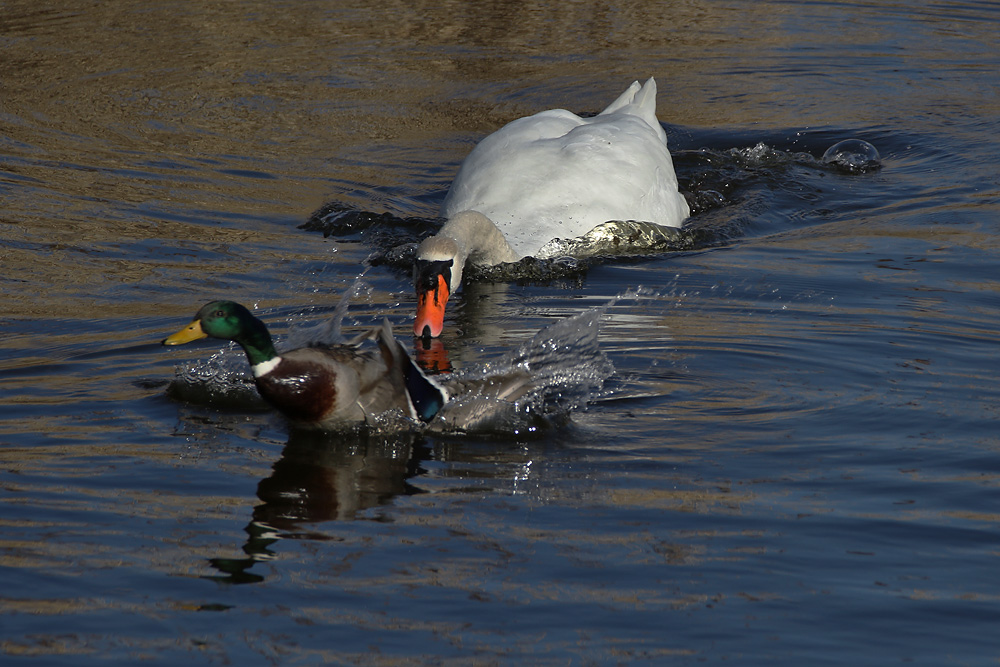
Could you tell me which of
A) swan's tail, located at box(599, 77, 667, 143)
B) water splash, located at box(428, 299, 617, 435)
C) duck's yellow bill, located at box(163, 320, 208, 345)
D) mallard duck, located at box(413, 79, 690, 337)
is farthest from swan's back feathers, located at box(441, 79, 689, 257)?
duck's yellow bill, located at box(163, 320, 208, 345)

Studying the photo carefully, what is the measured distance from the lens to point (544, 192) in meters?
8.16

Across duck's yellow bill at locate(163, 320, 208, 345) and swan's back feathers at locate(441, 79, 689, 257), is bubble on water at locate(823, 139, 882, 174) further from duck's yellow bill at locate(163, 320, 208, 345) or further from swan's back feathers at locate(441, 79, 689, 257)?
duck's yellow bill at locate(163, 320, 208, 345)

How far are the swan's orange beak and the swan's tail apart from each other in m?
3.42

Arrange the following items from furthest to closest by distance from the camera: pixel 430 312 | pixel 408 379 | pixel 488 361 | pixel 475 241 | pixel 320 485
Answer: pixel 475 241
pixel 430 312
pixel 488 361
pixel 408 379
pixel 320 485

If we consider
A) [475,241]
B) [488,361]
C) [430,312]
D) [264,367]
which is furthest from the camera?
[475,241]

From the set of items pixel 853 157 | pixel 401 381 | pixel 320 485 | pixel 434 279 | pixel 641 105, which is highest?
pixel 641 105

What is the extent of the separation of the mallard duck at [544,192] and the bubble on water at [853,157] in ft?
5.34

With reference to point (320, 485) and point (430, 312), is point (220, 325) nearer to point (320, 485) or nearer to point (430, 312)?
point (320, 485)

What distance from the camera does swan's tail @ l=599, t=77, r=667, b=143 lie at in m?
9.89

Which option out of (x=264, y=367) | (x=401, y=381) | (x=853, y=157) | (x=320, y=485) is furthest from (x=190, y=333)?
(x=853, y=157)

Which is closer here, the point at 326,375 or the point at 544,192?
the point at 326,375

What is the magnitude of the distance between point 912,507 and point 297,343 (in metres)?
2.79

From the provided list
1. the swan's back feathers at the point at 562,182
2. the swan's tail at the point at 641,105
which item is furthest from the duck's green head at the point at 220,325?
the swan's tail at the point at 641,105

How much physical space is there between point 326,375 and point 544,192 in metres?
3.37
